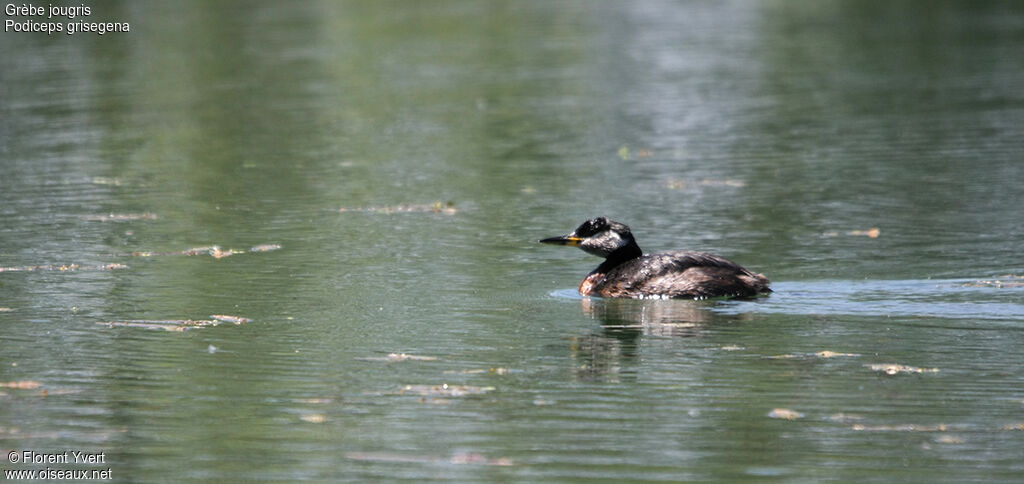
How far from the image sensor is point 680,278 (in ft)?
49.9

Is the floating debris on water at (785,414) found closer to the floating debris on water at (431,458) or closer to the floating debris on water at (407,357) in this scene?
the floating debris on water at (431,458)

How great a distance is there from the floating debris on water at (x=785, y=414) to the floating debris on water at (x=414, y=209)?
10.2 m

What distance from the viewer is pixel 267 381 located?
11.8 m

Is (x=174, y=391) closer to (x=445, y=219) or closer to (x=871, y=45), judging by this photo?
(x=445, y=219)

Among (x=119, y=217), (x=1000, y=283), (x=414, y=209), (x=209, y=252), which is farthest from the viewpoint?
(x=414, y=209)

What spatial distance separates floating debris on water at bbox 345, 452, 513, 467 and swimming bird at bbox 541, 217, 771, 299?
553 centimetres

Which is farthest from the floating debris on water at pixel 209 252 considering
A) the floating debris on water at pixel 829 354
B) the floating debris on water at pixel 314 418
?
the floating debris on water at pixel 829 354

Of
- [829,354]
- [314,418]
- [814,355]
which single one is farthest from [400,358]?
[829,354]


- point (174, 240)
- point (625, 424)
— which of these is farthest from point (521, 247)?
point (625, 424)

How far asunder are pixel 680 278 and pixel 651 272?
0.31 m

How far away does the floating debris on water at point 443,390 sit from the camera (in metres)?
11.4

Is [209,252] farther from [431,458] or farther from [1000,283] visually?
[431,458]

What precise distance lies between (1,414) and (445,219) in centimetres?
964

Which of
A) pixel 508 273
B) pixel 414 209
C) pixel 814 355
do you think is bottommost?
pixel 814 355
